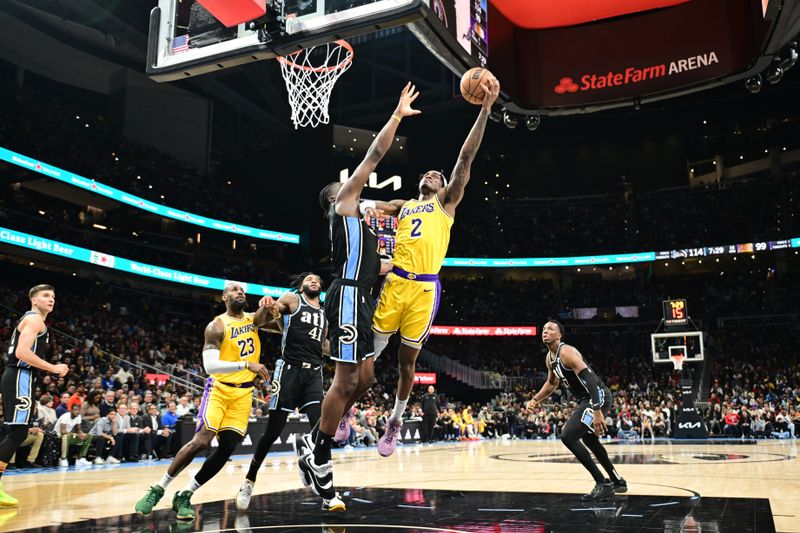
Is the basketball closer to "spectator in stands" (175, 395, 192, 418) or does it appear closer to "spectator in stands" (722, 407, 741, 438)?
"spectator in stands" (175, 395, 192, 418)

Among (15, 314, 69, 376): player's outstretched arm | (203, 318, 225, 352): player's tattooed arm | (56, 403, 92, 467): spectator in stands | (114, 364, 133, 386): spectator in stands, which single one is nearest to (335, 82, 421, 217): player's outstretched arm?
(203, 318, 225, 352): player's tattooed arm

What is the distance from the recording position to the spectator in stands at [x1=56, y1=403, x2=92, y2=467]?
11.3 m

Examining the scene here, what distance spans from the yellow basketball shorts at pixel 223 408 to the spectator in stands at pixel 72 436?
715 cm

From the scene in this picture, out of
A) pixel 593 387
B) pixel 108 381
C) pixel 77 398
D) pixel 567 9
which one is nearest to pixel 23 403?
pixel 593 387

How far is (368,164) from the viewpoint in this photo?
461 centimetres

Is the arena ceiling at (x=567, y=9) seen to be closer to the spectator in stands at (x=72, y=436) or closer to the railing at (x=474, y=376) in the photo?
the spectator in stands at (x=72, y=436)

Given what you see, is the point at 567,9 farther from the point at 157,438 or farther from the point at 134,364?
the point at 134,364

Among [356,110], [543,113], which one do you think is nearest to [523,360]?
[356,110]

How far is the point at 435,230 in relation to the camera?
512 cm

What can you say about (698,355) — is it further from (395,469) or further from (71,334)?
(71,334)

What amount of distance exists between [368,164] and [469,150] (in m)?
0.95

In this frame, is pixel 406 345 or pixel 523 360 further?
pixel 523 360

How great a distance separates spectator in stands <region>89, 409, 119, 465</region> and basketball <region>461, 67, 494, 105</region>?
9906 millimetres

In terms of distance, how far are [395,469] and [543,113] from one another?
19.7ft
